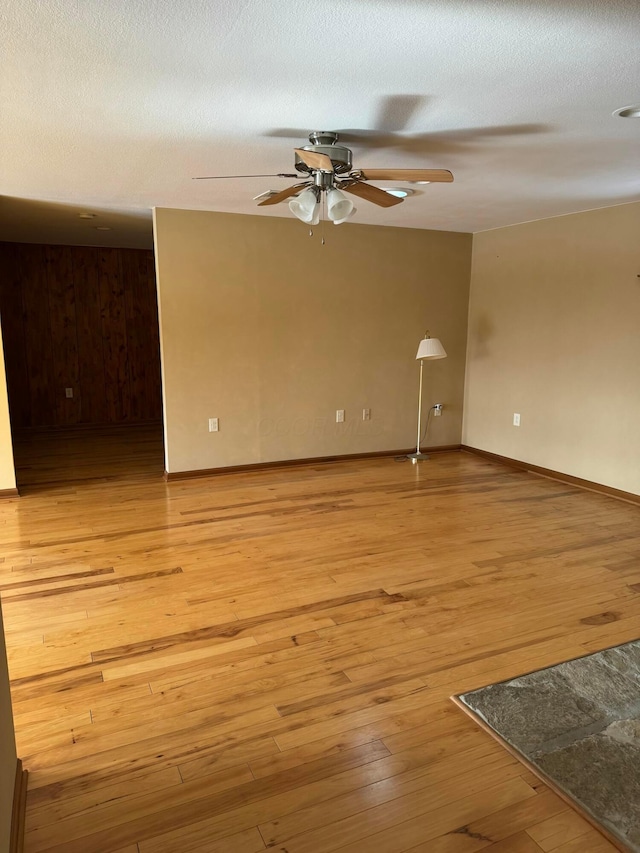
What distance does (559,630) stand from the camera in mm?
2627

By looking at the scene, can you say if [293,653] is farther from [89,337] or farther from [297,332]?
[89,337]

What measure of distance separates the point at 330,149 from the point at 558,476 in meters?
3.62

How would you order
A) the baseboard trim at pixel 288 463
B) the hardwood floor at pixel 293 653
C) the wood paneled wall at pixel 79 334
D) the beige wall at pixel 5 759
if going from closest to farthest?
the beige wall at pixel 5 759 → the hardwood floor at pixel 293 653 → the baseboard trim at pixel 288 463 → the wood paneled wall at pixel 79 334

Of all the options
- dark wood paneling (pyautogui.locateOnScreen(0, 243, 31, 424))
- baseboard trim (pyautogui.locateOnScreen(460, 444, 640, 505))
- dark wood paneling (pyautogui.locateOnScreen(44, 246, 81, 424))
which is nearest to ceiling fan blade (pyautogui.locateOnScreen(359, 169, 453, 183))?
baseboard trim (pyautogui.locateOnScreen(460, 444, 640, 505))

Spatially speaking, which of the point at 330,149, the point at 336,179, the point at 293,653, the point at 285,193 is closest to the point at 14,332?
the point at 285,193

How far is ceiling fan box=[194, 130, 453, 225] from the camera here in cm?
273

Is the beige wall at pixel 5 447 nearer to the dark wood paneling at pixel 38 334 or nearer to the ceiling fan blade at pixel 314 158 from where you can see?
the dark wood paneling at pixel 38 334

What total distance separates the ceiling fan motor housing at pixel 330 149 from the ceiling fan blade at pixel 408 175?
15cm

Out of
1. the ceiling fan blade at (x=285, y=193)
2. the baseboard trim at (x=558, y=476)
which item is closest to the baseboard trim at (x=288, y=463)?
the baseboard trim at (x=558, y=476)

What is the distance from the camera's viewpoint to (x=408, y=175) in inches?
107

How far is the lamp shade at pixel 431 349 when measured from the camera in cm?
539

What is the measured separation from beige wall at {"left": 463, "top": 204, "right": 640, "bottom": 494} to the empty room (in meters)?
0.03

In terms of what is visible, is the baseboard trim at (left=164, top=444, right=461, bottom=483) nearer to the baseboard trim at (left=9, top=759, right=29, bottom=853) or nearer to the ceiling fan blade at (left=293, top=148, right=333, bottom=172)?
the ceiling fan blade at (left=293, top=148, right=333, bottom=172)

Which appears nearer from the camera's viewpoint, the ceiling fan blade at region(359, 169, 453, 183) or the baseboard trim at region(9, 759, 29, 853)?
the baseboard trim at region(9, 759, 29, 853)
